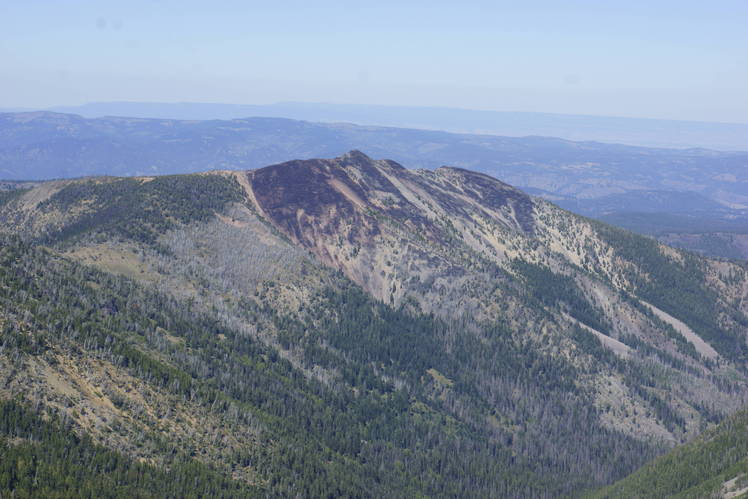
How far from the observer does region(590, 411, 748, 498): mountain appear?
4978 inches

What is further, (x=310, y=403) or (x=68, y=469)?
→ (x=310, y=403)

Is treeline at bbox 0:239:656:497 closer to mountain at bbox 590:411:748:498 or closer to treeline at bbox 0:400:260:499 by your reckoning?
treeline at bbox 0:400:260:499

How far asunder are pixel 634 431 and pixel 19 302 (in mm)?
172997

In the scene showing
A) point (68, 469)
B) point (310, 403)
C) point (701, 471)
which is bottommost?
point (310, 403)

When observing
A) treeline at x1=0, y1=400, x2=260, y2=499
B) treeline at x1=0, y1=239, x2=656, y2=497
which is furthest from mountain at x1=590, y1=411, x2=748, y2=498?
treeline at x1=0, y1=400, x2=260, y2=499

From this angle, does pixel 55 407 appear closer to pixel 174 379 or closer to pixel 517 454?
pixel 174 379

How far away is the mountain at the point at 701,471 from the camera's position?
126438 mm

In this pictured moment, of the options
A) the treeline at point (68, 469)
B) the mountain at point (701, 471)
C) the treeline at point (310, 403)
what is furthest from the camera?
the treeline at point (310, 403)

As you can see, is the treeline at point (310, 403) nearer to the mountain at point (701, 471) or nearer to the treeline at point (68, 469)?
the treeline at point (68, 469)

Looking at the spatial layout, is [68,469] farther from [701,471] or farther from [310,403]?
[701,471]

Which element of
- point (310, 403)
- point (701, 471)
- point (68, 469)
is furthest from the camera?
point (310, 403)

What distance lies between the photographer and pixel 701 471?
454ft

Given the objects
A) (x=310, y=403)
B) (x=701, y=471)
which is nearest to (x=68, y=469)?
(x=310, y=403)

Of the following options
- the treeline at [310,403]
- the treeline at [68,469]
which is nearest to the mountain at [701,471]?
the treeline at [310,403]
